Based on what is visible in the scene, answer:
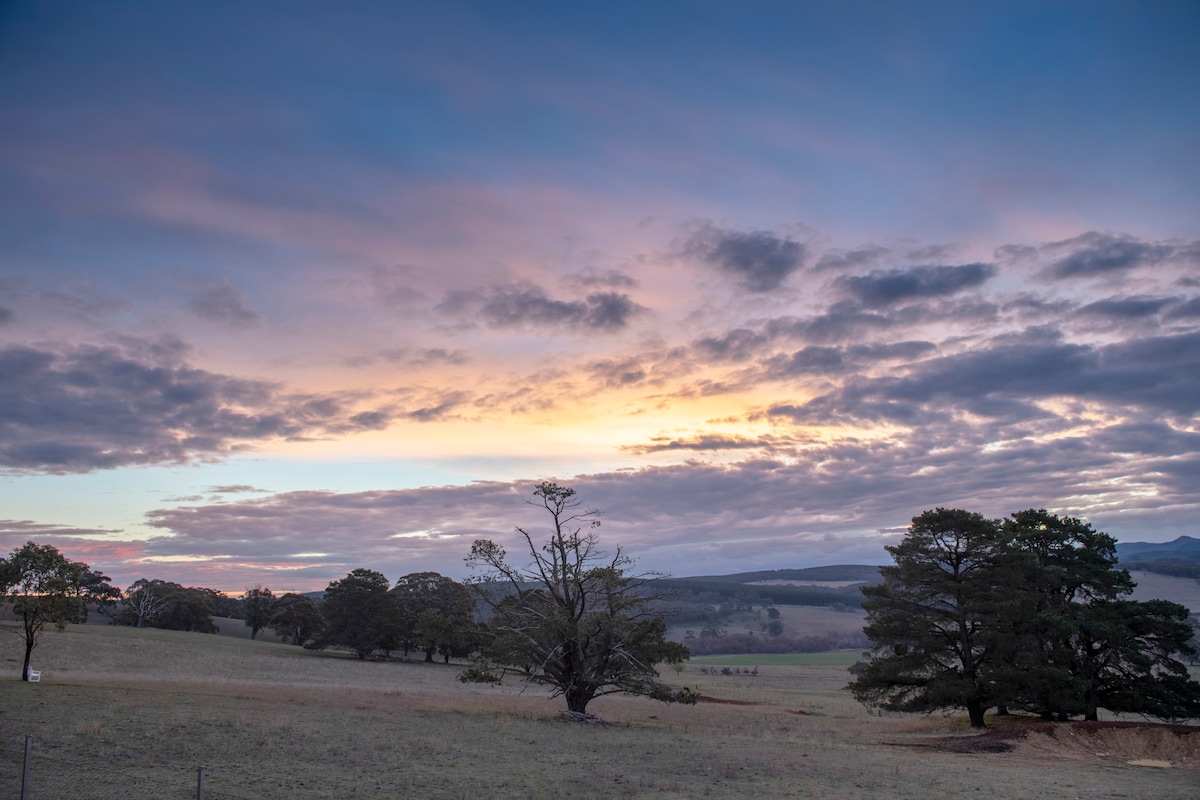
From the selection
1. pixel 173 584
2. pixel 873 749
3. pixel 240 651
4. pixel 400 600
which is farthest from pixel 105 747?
pixel 173 584

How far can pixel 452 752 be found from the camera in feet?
75.3

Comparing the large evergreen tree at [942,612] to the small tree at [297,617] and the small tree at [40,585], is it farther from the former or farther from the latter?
the small tree at [297,617]

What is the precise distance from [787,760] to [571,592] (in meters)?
14.3

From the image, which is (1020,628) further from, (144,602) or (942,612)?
(144,602)

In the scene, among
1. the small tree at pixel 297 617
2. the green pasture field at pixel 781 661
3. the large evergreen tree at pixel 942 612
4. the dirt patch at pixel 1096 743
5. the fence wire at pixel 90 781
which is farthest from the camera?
the green pasture field at pixel 781 661

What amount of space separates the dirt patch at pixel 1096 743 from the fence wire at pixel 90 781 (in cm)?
2706

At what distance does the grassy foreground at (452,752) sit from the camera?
1766 centimetres

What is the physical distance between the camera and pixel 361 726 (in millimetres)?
26891

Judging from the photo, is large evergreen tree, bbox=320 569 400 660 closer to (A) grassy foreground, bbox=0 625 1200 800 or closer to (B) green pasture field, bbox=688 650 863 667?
(A) grassy foreground, bbox=0 625 1200 800

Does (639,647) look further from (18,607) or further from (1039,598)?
(18,607)

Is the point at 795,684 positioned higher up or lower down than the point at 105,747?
lower down

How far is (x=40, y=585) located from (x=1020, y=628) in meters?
45.0

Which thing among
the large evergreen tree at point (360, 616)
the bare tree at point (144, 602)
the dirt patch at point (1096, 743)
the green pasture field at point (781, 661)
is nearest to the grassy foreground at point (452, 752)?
the dirt patch at point (1096, 743)

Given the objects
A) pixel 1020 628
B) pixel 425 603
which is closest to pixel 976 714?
pixel 1020 628
